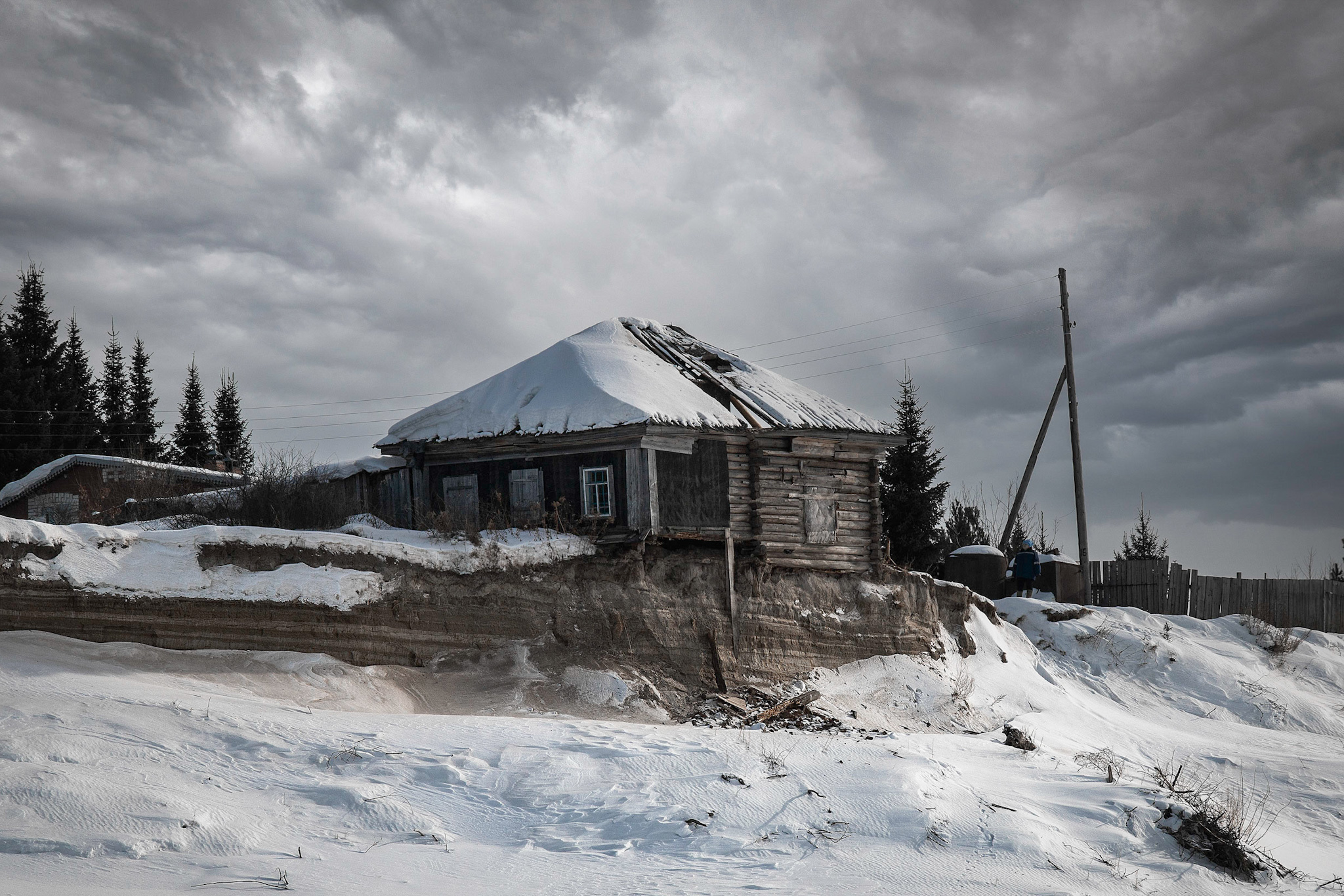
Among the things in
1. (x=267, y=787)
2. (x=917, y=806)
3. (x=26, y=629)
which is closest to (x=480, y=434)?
(x=26, y=629)

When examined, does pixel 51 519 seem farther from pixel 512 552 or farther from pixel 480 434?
pixel 512 552

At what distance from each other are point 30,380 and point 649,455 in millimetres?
27373

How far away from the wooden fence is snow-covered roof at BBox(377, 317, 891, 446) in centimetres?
1163

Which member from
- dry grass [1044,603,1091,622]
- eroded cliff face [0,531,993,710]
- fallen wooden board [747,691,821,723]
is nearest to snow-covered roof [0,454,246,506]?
eroded cliff face [0,531,993,710]

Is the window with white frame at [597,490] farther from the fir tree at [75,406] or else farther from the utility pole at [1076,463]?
the fir tree at [75,406]

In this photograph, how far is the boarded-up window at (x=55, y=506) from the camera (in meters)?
25.6

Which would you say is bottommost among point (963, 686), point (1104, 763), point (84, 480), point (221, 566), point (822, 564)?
point (1104, 763)

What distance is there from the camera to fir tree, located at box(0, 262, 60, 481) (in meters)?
33.9

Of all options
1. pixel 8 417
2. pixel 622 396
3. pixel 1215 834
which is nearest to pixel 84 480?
pixel 8 417

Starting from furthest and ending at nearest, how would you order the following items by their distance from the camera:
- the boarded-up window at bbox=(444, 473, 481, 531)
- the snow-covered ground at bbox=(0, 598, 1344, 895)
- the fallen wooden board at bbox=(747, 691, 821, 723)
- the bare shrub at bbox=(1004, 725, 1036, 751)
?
the boarded-up window at bbox=(444, 473, 481, 531) < the fallen wooden board at bbox=(747, 691, 821, 723) < the bare shrub at bbox=(1004, 725, 1036, 751) < the snow-covered ground at bbox=(0, 598, 1344, 895)

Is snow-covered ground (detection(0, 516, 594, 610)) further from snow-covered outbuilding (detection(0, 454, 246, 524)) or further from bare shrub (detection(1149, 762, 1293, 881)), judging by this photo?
snow-covered outbuilding (detection(0, 454, 246, 524))

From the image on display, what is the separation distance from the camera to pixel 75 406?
121 feet

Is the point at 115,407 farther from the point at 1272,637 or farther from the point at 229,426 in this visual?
the point at 1272,637

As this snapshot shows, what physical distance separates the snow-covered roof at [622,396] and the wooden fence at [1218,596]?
11.6 meters
